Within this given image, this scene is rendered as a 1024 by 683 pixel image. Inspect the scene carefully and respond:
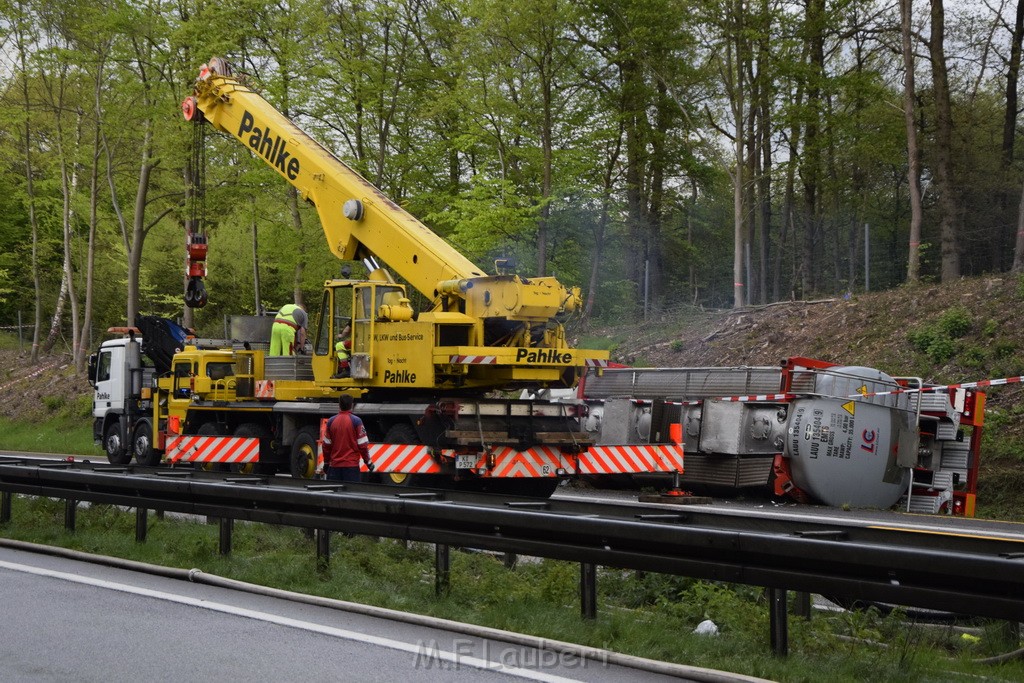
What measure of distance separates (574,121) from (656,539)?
79.6 feet

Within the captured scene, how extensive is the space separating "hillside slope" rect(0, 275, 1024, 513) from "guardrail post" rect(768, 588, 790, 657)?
11340 mm

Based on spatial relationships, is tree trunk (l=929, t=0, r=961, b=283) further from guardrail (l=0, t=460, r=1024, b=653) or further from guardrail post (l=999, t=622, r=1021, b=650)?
guardrail post (l=999, t=622, r=1021, b=650)

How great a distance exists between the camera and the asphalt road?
20.9 feet

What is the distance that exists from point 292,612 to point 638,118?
28919 millimetres

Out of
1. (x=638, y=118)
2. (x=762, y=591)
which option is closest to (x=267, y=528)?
(x=762, y=591)

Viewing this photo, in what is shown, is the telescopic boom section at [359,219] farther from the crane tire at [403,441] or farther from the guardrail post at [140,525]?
the guardrail post at [140,525]

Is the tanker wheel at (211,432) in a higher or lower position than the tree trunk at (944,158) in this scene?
lower

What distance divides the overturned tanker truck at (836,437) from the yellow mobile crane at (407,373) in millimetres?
839

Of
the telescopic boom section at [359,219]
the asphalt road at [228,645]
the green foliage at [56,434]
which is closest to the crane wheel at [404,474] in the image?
the telescopic boom section at [359,219]

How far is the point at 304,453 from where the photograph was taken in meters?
16.8

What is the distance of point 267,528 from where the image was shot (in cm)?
1180

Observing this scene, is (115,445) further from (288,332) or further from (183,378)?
(288,332)

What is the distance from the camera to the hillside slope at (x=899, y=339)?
1866 cm

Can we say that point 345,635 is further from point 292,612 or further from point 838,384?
point 838,384
